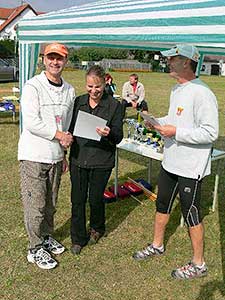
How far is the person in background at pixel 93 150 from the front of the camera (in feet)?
9.78

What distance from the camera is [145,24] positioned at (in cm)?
322

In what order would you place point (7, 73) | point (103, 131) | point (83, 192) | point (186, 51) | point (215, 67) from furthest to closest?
point (215, 67), point (7, 73), point (83, 192), point (103, 131), point (186, 51)

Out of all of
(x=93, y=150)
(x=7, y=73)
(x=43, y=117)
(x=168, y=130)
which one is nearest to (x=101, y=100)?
(x=93, y=150)

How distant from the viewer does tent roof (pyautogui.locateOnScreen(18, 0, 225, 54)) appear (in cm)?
268

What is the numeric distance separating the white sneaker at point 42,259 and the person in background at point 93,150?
12.1 inches

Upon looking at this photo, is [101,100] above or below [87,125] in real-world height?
above

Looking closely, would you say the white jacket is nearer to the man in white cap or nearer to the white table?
the man in white cap

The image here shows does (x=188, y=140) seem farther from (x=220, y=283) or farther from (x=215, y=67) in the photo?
(x=215, y=67)

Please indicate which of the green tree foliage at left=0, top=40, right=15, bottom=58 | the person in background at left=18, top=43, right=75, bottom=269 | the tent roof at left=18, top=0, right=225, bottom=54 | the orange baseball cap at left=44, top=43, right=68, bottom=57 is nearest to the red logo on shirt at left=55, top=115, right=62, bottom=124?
the person in background at left=18, top=43, right=75, bottom=269

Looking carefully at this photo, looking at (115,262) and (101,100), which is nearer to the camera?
(101,100)

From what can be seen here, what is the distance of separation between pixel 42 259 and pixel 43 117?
3.92 feet

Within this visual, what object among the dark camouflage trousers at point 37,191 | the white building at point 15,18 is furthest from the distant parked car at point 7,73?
the white building at point 15,18

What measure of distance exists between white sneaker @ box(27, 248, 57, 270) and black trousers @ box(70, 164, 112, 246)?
0.98 ft

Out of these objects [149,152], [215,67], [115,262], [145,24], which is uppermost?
[145,24]
